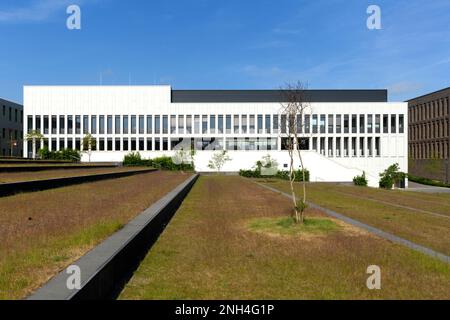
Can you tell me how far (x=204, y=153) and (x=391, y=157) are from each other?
3348cm

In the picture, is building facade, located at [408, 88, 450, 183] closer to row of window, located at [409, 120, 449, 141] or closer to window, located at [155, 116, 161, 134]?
row of window, located at [409, 120, 449, 141]

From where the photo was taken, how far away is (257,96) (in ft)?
287

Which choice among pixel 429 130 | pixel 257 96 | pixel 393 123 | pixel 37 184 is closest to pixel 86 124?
pixel 257 96

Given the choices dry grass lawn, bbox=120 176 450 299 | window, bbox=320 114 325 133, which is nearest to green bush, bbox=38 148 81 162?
window, bbox=320 114 325 133

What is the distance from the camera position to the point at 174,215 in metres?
15.9

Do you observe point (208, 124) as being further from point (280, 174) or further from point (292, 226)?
point (292, 226)

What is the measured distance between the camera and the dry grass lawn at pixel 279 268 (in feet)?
21.3

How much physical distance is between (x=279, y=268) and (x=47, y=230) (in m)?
4.39

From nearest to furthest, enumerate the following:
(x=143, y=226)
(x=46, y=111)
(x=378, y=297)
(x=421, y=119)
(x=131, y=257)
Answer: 1. (x=378, y=297)
2. (x=131, y=257)
3. (x=143, y=226)
4. (x=46, y=111)
5. (x=421, y=119)

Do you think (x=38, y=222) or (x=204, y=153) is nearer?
(x=38, y=222)

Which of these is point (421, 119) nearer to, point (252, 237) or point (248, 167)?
point (248, 167)

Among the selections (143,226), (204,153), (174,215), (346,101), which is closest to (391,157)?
(346,101)
